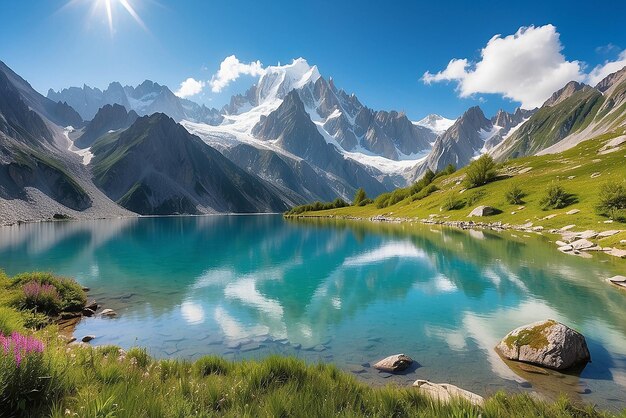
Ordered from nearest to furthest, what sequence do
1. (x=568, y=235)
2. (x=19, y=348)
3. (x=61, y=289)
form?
(x=19, y=348) → (x=61, y=289) → (x=568, y=235)

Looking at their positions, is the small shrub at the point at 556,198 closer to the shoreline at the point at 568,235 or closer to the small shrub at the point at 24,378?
the shoreline at the point at 568,235

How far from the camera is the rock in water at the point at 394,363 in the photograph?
1330 cm

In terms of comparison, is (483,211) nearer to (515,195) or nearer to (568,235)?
(515,195)

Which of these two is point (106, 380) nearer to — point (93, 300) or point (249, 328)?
point (249, 328)

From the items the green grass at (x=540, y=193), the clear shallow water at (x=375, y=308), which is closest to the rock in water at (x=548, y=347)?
the clear shallow water at (x=375, y=308)

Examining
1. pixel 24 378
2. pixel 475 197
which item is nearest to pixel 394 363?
pixel 24 378

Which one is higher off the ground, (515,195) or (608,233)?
(515,195)

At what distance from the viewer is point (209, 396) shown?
24.2 feet

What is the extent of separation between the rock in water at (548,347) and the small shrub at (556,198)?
7006cm

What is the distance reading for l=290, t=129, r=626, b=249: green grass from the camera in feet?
202

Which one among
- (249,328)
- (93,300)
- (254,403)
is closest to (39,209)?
(93,300)

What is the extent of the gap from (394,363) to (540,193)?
89.2 metres

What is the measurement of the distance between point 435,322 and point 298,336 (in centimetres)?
773

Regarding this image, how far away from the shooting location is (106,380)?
25.5 feet
